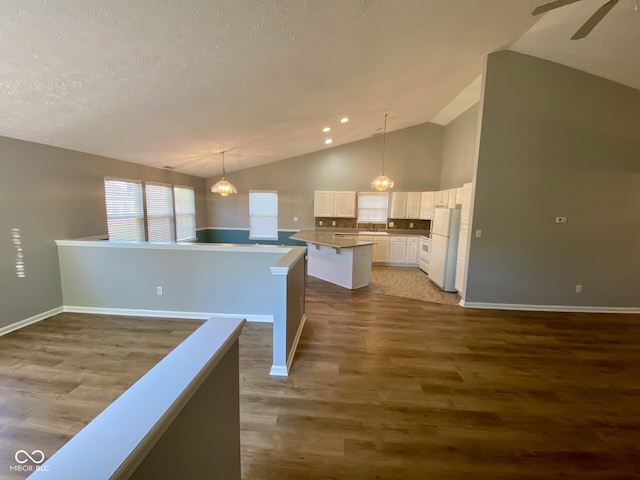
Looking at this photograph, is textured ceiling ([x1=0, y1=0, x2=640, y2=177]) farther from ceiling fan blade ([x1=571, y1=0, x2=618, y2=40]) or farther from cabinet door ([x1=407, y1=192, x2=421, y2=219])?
cabinet door ([x1=407, y1=192, x2=421, y2=219])

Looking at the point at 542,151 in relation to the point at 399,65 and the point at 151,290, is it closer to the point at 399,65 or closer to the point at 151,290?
the point at 399,65

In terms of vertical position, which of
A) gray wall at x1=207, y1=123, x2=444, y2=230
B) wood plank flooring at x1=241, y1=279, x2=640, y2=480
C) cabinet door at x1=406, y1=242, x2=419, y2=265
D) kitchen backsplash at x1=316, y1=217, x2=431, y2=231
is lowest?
wood plank flooring at x1=241, y1=279, x2=640, y2=480

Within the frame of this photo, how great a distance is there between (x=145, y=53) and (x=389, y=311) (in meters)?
4.00

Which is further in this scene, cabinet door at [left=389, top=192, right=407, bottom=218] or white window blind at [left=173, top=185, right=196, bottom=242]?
cabinet door at [left=389, top=192, right=407, bottom=218]

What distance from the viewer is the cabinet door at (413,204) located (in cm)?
713

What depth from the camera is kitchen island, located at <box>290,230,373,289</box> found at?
516 cm

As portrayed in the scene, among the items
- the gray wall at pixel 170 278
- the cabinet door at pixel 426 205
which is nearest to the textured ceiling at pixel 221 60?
the gray wall at pixel 170 278

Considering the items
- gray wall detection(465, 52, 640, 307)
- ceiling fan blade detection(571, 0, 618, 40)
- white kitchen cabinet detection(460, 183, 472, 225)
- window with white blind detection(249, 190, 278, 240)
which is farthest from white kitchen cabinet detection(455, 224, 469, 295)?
window with white blind detection(249, 190, 278, 240)

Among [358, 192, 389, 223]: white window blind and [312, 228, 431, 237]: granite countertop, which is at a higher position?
[358, 192, 389, 223]: white window blind

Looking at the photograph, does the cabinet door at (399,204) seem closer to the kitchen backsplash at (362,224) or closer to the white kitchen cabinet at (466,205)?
the kitchen backsplash at (362,224)

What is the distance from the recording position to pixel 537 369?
108 inches

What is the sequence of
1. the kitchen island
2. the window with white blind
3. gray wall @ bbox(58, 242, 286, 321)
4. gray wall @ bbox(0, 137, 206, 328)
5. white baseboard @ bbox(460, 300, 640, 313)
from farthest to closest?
the window with white blind
the kitchen island
white baseboard @ bbox(460, 300, 640, 313)
gray wall @ bbox(58, 242, 286, 321)
gray wall @ bbox(0, 137, 206, 328)

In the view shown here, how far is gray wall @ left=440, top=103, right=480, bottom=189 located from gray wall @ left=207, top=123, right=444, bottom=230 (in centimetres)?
30

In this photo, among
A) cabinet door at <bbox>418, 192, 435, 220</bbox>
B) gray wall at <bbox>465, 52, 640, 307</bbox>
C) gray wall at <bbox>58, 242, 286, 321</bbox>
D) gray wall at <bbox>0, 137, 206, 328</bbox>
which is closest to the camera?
gray wall at <bbox>0, 137, 206, 328</bbox>
